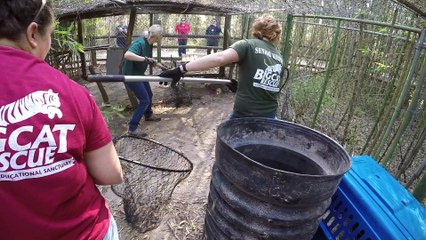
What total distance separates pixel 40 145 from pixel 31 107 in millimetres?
105

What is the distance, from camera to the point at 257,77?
2357 mm

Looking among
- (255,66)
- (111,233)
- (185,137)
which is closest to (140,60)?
(185,137)

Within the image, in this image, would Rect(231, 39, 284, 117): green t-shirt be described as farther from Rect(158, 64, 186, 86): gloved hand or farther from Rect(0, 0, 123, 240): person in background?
Rect(0, 0, 123, 240): person in background

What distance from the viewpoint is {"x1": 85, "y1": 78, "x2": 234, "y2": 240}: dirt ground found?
8.73ft

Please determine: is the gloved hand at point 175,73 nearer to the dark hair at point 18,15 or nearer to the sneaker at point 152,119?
the dark hair at point 18,15

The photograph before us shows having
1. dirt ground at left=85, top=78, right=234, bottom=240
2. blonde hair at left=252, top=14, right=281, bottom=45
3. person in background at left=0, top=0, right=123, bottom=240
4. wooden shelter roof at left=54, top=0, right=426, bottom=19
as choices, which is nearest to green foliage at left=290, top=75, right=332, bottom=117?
dirt ground at left=85, top=78, right=234, bottom=240

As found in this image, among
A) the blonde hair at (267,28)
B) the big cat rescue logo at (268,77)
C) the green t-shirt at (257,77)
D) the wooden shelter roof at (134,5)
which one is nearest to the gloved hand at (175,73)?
the green t-shirt at (257,77)

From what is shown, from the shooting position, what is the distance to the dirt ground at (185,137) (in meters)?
2.66

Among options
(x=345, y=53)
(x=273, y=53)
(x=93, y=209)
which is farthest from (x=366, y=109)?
(x=93, y=209)

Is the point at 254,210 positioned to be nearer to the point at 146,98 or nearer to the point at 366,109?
the point at 146,98

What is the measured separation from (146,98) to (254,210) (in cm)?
385

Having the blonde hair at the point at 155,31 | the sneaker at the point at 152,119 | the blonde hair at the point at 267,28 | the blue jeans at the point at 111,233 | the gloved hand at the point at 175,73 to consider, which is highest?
the blonde hair at the point at 267,28

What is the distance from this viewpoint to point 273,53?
239cm

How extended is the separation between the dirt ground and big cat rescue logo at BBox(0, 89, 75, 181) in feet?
6.31
